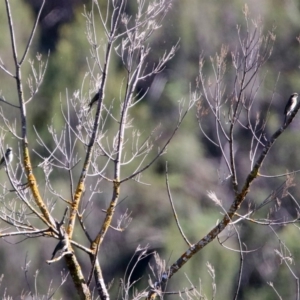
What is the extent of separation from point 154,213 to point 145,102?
2638 mm

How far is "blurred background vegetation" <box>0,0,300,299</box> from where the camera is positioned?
1255cm

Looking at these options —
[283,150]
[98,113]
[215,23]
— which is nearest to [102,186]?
[283,150]

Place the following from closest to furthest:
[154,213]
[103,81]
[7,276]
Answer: [103,81] < [7,276] < [154,213]

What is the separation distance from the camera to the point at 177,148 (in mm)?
14992

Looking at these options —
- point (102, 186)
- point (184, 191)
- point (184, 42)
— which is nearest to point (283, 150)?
point (184, 191)

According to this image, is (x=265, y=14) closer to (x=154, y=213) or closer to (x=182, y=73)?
(x=182, y=73)

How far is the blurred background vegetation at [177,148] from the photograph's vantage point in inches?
494

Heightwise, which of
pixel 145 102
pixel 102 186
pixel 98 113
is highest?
pixel 98 113

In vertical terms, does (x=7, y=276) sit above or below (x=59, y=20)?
below

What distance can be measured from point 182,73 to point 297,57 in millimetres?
3341

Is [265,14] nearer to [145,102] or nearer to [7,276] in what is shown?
[145,102]

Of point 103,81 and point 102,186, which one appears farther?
point 102,186

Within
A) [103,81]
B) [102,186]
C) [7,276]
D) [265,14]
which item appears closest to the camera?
[103,81]

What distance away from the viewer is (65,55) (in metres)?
15.0
